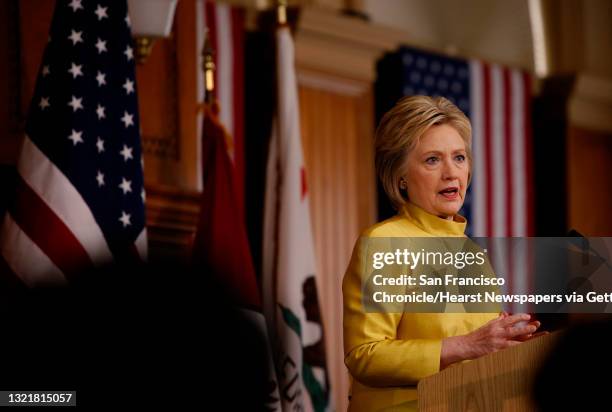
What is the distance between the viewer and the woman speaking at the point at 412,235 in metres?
2.16

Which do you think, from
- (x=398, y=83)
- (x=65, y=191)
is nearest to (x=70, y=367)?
(x=65, y=191)

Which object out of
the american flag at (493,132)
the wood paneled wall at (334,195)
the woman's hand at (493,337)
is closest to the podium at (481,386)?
the woman's hand at (493,337)

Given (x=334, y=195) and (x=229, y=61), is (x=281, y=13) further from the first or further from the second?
(x=334, y=195)

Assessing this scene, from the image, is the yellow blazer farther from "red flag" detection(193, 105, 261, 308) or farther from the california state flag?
the california state flag

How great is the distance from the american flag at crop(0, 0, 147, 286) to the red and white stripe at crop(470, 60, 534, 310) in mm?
3428

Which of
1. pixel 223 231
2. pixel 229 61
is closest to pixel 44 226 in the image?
pixel 223 231

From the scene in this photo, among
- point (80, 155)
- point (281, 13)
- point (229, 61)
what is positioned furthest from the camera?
point (229, 61)

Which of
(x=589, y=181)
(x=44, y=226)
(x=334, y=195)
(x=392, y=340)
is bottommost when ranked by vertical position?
(x=392, y=340)

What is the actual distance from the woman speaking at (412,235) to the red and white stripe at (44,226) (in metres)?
1.36

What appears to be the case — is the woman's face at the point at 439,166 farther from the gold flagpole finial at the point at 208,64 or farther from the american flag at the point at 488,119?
the american flag at the point at 488,119

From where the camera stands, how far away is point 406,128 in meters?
2.29

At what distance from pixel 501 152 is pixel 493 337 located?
5.22 meters

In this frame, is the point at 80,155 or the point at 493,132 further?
the point at 493,132

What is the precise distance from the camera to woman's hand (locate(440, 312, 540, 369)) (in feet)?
6.73
